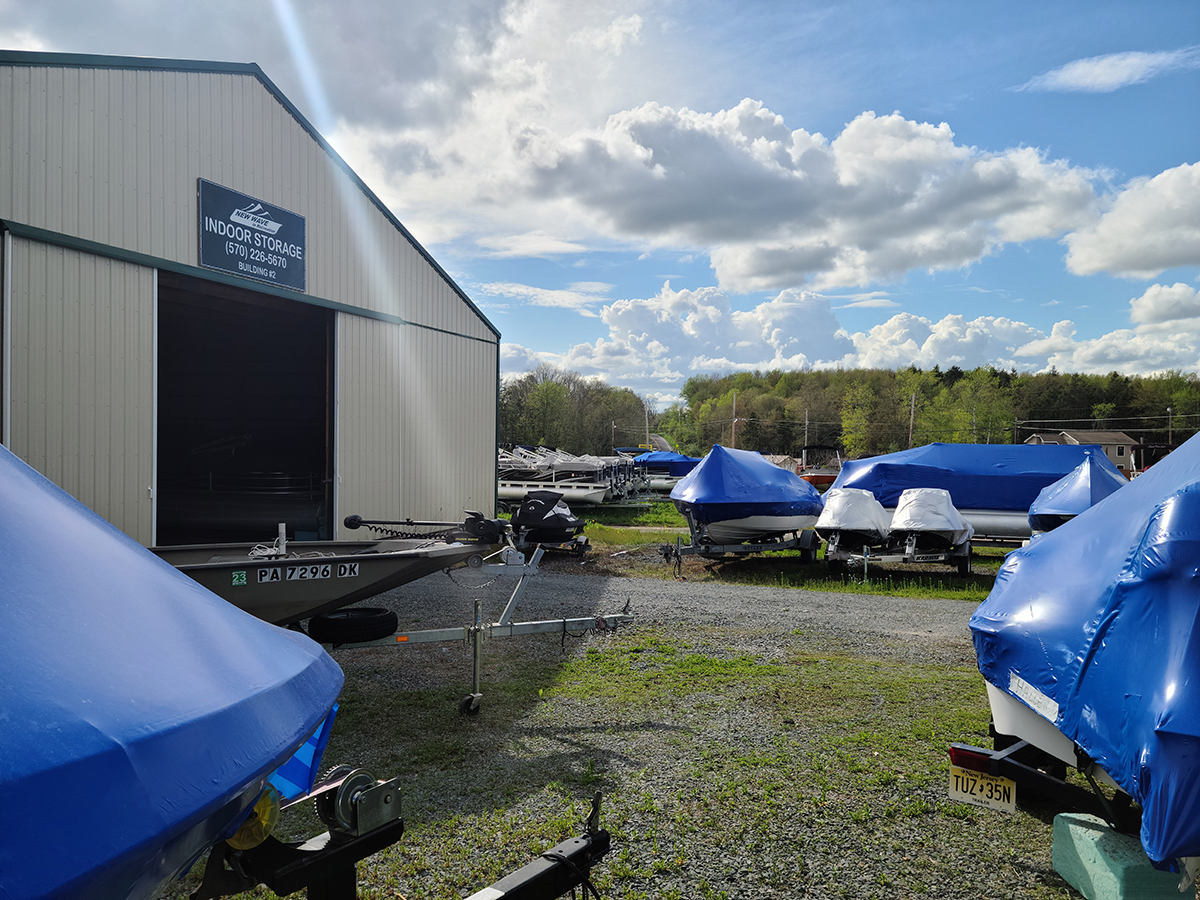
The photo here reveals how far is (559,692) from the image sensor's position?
6727 millimetres

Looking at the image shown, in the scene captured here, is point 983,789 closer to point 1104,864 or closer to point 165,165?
point 1104,864

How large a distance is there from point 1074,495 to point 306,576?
12.5 meters

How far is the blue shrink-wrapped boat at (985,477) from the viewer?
17641 millimetres

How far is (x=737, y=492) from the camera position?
48.2 feet

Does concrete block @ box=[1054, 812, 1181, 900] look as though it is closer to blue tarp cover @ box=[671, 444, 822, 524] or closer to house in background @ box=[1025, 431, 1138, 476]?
blue tarp cover @ box=[671, 444, 822, 524]

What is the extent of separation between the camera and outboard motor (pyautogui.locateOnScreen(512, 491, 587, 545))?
12427 mm

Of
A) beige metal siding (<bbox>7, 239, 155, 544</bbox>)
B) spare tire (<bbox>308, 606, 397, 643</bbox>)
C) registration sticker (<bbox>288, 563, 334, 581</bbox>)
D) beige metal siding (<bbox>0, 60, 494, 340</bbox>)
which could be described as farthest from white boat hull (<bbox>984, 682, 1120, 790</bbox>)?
beige metal siding (<bbox>0, 60, 494, 340</bbox>)

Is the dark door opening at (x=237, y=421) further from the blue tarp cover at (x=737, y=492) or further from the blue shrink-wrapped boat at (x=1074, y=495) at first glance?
the blue shrink-wrapped boat at (x=1074, y=495)

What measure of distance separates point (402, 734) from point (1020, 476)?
643 inches

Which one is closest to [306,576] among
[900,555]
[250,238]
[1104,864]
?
[1104,864]

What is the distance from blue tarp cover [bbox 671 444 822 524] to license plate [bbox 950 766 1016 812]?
1057 cm

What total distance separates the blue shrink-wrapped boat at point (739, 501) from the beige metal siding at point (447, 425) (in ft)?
13.3

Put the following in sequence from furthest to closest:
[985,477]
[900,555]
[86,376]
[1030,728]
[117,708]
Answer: [985,477] → [900,555] → [86,376] → [1030,728] → [117,708]

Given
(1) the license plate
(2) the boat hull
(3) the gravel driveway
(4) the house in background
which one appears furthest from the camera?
(4) the house in background
